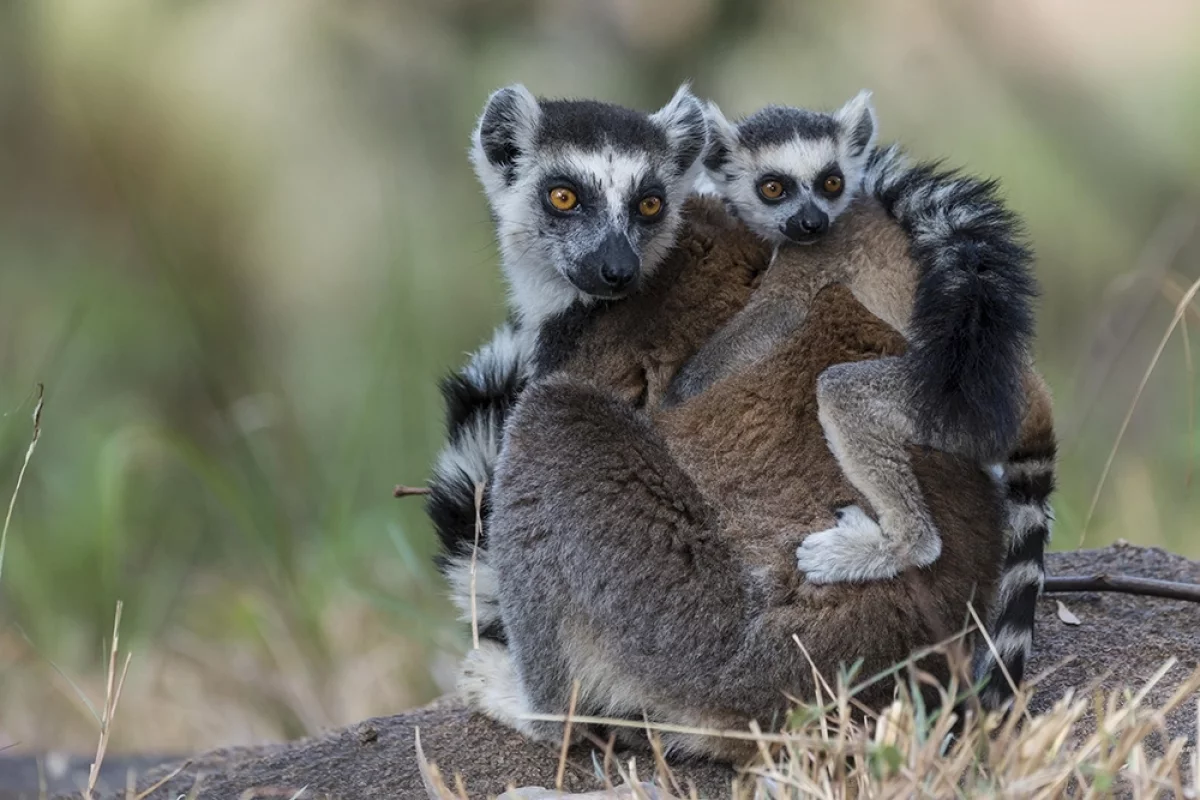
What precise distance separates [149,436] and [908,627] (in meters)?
4.16

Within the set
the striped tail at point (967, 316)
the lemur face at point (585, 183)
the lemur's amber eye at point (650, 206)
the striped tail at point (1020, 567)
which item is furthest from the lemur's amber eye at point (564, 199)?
the striped tail at point (1020, 567)

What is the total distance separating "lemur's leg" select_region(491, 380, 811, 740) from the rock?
0.20 m

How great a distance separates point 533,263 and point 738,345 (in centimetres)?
76

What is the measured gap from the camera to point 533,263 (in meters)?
4.02

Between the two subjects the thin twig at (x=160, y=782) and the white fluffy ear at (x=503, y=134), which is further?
the white fluffy ear at (x=503, y=134)

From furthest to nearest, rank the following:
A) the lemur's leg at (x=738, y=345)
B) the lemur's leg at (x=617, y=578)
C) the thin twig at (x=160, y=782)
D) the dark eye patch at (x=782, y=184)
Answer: the dark eye patch at (x=782, y=184) < the lemur's leg at (x=738, y=345) < the lemur's leg at (x=617, y=578) < the thin twig at (x=160, y=782)

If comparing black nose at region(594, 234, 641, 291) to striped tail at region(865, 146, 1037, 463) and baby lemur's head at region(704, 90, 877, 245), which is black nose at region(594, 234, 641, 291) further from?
striped tail at region(865, 146, 1037, 463)

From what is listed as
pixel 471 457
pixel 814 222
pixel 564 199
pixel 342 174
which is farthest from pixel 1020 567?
pixel 342 174

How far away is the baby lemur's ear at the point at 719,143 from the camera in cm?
439

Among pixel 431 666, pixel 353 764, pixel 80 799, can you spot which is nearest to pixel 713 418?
pixel 353 764

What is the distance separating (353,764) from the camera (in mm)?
3686

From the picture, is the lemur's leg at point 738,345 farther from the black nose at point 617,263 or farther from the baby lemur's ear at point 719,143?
the baby lemur's ear at point 719,143

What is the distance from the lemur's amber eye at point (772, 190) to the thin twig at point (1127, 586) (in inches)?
56.4

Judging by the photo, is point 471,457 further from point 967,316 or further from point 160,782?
point 967,316
